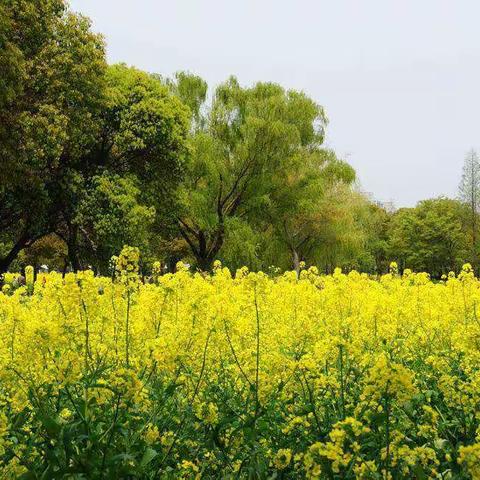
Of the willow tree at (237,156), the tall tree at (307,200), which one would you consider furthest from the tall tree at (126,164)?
the tall tree at (307,200)

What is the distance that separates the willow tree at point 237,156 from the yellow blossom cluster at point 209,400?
24.0m

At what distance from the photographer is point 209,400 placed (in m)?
5.07

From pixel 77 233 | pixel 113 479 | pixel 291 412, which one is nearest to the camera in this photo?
pixel 113 479

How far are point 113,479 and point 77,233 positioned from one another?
24.7 m

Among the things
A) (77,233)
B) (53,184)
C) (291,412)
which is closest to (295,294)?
(291,412)

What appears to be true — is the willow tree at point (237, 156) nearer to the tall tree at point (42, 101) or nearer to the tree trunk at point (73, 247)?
the tree trunk at point (73, 247)

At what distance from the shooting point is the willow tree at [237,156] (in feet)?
99.7

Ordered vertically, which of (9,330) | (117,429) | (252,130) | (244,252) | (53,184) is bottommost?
(117,429)

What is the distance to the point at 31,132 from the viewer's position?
20.0 metres

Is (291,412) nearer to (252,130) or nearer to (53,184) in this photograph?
(53,184)

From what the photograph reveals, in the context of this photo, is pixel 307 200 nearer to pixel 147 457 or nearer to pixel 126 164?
pixel 126 164

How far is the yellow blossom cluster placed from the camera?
336cm

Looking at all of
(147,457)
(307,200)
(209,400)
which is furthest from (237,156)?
(147,457)

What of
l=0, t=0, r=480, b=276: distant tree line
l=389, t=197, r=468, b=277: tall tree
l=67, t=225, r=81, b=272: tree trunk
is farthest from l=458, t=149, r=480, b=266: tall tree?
l=67, t=225, r=81, b=272: tree trunk
